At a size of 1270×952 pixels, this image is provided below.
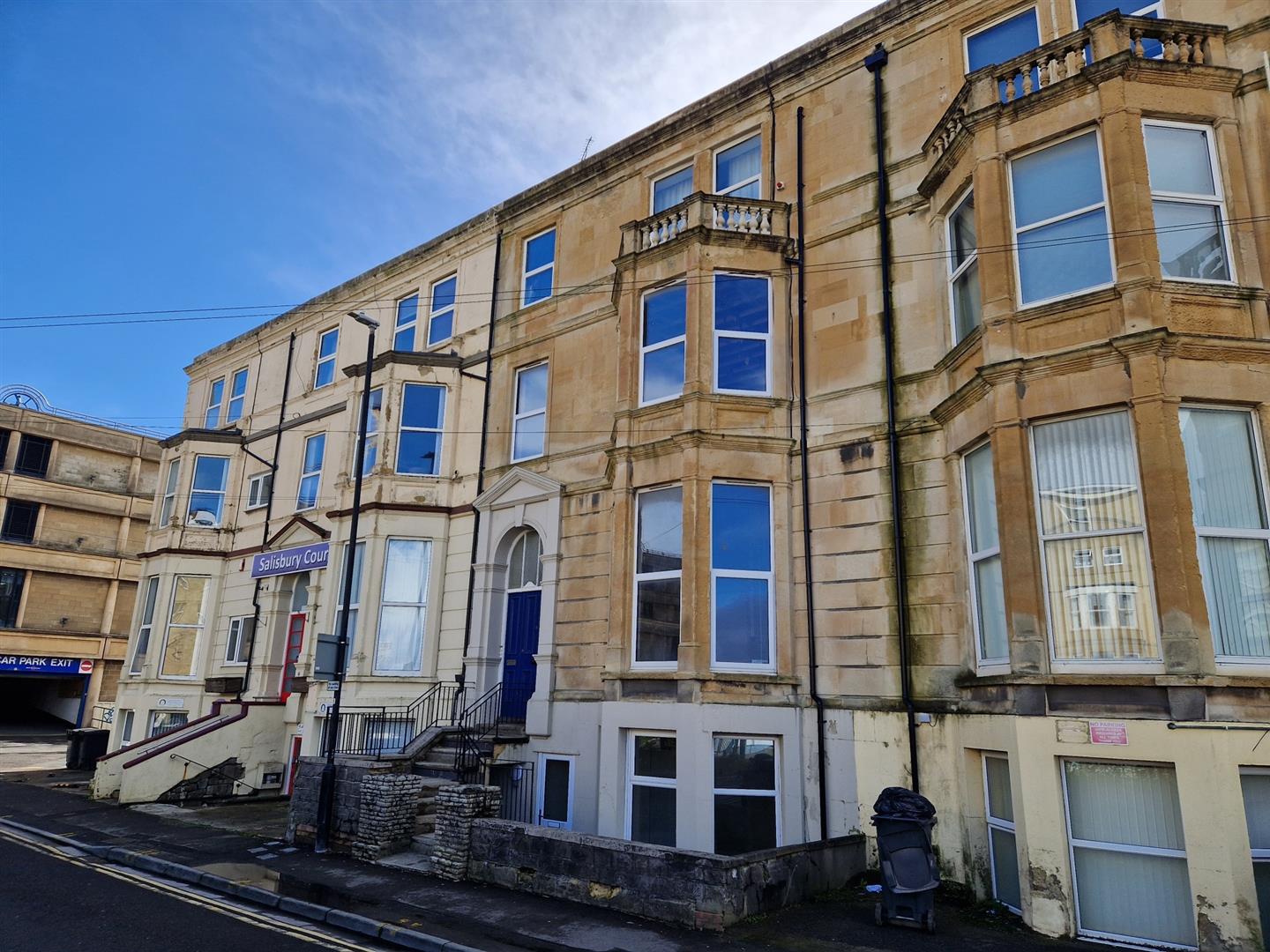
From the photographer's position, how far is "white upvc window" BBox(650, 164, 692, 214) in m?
15.7

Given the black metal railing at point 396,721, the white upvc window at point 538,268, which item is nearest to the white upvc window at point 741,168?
the white upvc window at point 538,268

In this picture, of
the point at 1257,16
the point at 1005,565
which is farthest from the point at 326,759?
the point at 1257,16

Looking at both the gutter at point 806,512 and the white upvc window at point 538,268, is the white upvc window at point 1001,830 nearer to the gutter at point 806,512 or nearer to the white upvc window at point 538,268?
the gutter at point 806,512

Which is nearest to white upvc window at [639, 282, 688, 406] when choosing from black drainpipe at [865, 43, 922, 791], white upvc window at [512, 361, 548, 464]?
white upvc window at [512, 361, 548, 464]

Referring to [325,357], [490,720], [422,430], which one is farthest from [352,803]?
[325,357]

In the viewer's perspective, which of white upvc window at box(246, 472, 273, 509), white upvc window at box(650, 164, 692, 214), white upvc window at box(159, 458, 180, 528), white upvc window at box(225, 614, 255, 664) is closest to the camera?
white upvc window at box(650, 164, 692, 214)

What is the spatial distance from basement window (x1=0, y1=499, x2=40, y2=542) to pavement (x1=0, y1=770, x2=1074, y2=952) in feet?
95.7

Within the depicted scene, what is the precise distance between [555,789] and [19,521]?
1383 inches

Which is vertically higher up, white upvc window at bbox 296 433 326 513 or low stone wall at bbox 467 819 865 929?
white upvc window at bbox 296 433 326 513

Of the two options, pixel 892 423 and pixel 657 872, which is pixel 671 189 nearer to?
pixel 892 423

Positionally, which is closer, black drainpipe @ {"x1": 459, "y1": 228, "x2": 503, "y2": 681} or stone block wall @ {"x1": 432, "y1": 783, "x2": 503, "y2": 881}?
stone block wall @ {"x1": 432, "y1": 783, "x2": 503, "y2": 881}

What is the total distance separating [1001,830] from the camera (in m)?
9.40

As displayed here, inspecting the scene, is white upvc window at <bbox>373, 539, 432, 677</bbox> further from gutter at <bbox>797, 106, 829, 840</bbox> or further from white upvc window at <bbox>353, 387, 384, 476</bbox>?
gutter at <bbox>797, 106, 829, 840</bbox>

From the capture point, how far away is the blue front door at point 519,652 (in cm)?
1533
